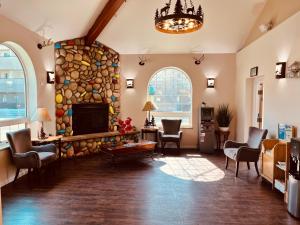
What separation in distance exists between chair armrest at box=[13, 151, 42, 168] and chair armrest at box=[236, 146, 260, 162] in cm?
347

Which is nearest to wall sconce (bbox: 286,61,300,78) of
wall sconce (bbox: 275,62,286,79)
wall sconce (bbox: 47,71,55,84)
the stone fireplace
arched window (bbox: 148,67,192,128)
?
wall sconce (bbox: 275,62,286,79)

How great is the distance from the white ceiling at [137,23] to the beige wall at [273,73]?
674 mm

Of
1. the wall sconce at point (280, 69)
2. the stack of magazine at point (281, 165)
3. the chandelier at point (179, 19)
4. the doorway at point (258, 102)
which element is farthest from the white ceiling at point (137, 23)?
the stack of magazine at point (281, 165)

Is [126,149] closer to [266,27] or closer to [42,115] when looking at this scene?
[42,115]

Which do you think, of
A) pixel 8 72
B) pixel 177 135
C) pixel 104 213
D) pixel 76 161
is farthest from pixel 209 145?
pixel 8 72

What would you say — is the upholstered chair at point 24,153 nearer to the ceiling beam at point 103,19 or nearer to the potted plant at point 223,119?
the ceiling beam at point 103,19

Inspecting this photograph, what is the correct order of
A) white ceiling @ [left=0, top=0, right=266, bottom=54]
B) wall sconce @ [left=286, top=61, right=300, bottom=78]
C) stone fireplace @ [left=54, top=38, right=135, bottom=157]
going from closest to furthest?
wall sconce @ [left=286, top=61, right=300, bottom=78] < white ceiling @ [left=0, top=0, right=266, bottom=54] < stone fireplace @ [left=54, top=38, right=135, bottom=157]

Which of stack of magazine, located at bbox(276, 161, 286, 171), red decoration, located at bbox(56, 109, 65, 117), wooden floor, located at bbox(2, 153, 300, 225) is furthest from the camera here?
red decoration, located at bbox(56, 109, 65, 117)

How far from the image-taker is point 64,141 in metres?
5.58

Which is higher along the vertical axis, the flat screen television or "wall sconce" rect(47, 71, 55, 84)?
"wall sconce" rect(47, 71, 55, 84)

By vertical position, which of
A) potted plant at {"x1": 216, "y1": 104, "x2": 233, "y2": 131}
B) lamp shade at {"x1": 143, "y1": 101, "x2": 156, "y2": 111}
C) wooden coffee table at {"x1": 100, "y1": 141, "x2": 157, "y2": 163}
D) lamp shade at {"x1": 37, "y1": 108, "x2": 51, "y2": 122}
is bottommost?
wooden coffee table at {"x1": 100, "y1": 141, "x2": 157, "y2": 163}

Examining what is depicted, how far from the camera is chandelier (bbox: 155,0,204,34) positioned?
10.6 feet

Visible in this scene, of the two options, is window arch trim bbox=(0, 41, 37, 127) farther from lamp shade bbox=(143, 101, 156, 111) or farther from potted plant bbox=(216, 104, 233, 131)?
potted plant bbox=(216, 104, 233, 131)

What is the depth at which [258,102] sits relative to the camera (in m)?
5.54
